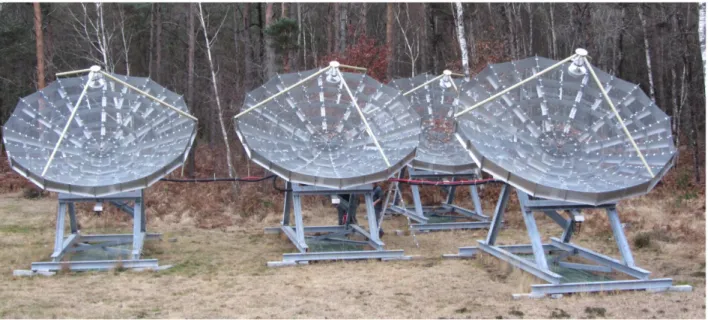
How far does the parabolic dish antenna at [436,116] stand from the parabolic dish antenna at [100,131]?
273 inches

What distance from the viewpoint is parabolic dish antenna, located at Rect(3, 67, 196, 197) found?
13.4m

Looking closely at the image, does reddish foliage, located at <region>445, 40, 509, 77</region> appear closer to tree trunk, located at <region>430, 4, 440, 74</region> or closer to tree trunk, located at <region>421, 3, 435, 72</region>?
tree trunk, located at <region>430, 4, 440, 74</region>

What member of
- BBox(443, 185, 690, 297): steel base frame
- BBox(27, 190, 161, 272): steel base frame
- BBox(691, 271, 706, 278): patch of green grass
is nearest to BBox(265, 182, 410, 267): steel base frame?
BBox(443, 185, 690, 297): steel base frame

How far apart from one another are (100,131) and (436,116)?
914 centimetres

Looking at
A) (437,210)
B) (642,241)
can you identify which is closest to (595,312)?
(642,241)

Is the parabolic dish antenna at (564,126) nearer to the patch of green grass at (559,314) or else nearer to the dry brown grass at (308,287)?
the dry brown grass at (308,287)

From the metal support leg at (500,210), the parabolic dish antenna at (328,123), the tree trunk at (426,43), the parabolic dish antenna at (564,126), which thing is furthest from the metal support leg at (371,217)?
the tree trunk at (426,43)

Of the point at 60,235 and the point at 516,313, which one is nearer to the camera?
the point at 516,313

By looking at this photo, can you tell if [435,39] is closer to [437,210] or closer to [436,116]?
[436,116]

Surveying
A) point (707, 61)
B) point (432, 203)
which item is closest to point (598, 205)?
point (707, 61)

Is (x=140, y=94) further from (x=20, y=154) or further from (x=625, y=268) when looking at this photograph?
(x=625, y=268)

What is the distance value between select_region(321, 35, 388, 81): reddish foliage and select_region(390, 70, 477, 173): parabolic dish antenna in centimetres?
468

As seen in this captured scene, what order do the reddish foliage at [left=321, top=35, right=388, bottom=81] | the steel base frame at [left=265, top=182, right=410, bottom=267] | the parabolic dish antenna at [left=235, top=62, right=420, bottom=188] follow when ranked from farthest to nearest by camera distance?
1. the reddish foliage at [left=321, top=35, right=388, bottom=81]
2. the parabolic dish antenna at [left=235, top=62, right=420, bottom=188]
3. the steel base frame at [left=265, top=182, right=410, bottom=267]

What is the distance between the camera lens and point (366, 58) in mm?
25969
